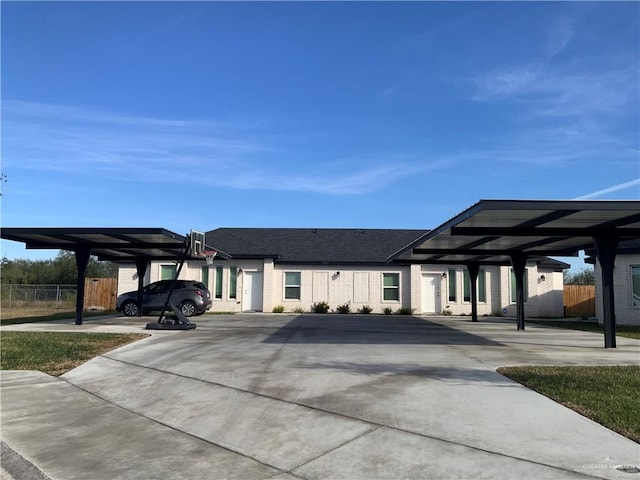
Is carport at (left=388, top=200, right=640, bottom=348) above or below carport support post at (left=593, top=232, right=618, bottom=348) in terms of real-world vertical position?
above

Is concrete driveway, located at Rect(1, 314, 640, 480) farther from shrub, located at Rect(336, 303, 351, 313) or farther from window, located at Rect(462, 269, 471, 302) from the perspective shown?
window, located at Rect(462, 269, 471, 302)

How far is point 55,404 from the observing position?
7.49m

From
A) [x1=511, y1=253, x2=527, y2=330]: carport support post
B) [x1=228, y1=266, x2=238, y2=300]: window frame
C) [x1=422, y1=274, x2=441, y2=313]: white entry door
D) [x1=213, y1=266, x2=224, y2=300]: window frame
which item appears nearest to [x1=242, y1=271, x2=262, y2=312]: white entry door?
[x1=228, y1=266, x2=238, y2=300]: window frame

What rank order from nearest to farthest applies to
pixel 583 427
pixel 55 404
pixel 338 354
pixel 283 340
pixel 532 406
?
pixel 583 427 → pixel 532 406 → pixel 55 404 → pixel 338 354 → pixel 283 340

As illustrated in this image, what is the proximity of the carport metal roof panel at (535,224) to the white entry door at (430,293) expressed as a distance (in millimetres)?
11053

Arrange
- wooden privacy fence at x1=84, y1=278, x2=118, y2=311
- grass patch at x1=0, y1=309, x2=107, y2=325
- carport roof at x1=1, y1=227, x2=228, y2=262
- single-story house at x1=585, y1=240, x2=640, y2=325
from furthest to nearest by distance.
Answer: wooden privacy fence at x1=84, y1=278, x2=118, y2=311 → single-story house at x1=585, y1=240, x2=640, y2=325 → grass patch at x1=0, y1=309, x2=107, y2=325 → carport roof at x1=1, y1=227, x2=228, y2=262

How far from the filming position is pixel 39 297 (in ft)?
118

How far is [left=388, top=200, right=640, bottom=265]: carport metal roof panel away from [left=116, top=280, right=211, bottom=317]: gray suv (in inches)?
382

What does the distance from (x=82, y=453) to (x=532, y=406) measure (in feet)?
17.3

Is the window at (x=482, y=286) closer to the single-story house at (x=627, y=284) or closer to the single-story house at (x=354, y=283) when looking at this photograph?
the single-story house at (x=354, y=283)

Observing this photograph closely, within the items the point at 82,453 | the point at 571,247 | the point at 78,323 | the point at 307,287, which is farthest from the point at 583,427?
the point at 307,287

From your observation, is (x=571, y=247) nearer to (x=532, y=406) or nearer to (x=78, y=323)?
(x=532, y=406)

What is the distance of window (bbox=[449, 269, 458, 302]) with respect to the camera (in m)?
30.7

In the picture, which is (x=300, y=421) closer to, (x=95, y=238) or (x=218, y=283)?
(x=95, y=238)
